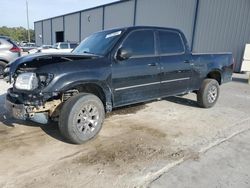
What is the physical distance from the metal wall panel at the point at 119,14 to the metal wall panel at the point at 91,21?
54.0 inches

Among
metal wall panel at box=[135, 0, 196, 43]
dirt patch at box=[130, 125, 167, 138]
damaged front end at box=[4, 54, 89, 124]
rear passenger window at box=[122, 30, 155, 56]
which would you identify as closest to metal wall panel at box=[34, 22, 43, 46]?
metal wall panel at box=[135, 0, 196, 43]

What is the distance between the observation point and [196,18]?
18.7m

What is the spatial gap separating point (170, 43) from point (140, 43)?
3.08 ft

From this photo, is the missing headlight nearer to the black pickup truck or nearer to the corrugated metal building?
the black pickup truck

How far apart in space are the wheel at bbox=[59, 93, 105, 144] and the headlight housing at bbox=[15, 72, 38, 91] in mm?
552

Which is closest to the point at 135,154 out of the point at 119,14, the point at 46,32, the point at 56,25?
the point at 119,14

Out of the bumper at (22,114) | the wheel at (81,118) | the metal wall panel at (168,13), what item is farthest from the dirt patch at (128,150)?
the metal wall panel at (168,13)

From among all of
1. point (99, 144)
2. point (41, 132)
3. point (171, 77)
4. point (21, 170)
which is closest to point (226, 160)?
point (99, 144)

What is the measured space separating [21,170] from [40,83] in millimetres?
1229

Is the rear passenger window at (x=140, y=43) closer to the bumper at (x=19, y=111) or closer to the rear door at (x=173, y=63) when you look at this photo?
the rear door at (x=173, y=63)

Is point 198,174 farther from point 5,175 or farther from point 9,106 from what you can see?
point 9,106

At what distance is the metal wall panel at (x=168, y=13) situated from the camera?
19.4m

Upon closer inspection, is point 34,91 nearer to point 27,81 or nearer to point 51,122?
point 27,81

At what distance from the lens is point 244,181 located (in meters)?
3.21
